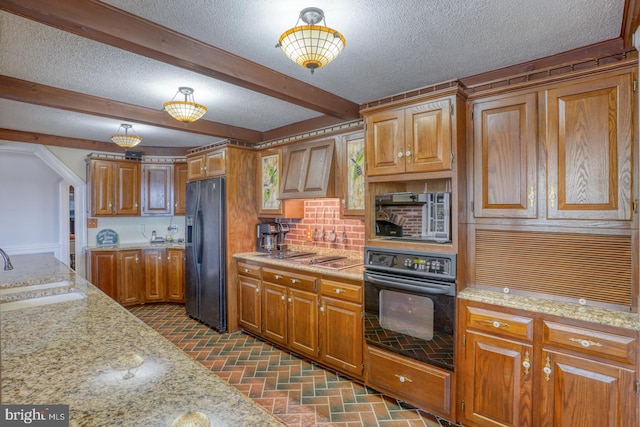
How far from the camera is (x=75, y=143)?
4.98 metres

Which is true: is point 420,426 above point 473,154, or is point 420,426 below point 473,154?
below

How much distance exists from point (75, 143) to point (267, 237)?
3.21m

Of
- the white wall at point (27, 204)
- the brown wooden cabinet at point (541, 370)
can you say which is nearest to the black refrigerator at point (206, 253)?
the brown wooden cabinet at point (541, 370)

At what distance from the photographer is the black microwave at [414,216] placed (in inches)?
96.5

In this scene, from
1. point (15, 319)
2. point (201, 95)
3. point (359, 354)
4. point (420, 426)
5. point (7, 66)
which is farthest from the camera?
point (201, 95)

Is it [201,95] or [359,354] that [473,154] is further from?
[201,95]

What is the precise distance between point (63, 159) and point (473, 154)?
17.9 ft

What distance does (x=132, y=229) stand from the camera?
5742 mm

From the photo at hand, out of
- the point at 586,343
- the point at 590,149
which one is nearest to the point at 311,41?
the point at 590,149

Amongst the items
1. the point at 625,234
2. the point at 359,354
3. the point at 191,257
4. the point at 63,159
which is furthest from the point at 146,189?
the point at 625,234

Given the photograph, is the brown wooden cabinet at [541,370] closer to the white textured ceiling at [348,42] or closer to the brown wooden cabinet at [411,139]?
→ the brown wooden cabinet at [411,139]

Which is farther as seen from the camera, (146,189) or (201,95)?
(146,189)

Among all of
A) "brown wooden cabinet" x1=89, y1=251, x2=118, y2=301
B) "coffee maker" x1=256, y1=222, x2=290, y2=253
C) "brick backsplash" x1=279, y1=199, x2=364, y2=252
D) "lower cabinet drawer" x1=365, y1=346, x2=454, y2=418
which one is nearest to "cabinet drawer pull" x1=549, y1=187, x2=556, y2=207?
"lower cabinet drawer" x1=365, y1=346, x2=454, y2=418

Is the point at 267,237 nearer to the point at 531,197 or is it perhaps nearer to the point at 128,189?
the point at 128,189
